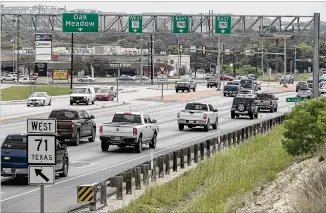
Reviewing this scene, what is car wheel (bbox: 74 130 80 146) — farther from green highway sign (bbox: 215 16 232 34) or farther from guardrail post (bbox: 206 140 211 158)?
green highway sign (bbox: 215 16 232 34)

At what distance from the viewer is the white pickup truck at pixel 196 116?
49.2 meters

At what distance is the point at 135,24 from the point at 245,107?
13.5 meters

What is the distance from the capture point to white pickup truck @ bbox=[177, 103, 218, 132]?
49.2 metres

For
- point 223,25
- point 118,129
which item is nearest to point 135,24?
point 223,25

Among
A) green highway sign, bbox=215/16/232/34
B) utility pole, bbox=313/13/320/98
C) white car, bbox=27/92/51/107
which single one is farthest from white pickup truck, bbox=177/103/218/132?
white car, bbox=27/92/51/107

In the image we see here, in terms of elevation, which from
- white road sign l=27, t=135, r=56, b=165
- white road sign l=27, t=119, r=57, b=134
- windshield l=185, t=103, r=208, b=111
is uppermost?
white road sign l=27, t=119, r=57, b=134

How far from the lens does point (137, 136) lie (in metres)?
35.6

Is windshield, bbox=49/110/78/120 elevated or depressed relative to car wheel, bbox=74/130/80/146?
elevated

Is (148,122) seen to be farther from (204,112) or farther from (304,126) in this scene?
(204,112)

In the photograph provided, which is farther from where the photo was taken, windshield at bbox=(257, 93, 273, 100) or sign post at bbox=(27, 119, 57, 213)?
windshield at bbox=(257, 93, 273, 100)

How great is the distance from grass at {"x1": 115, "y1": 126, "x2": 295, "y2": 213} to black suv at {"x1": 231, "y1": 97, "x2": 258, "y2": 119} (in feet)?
89.6

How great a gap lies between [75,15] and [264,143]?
32.6 metres

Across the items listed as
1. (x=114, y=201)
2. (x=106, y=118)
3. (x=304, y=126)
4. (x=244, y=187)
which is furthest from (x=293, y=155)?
(x=106, y=118)

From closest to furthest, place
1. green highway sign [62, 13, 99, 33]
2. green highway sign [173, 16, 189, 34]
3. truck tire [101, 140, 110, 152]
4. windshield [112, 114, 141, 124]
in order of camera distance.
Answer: truck tire [101, 140, 110, 152], windshield [112, 114, 141, 124], green highway sign [62, 13, 99, 33], green highway sign [173, 16, 189, 34]
